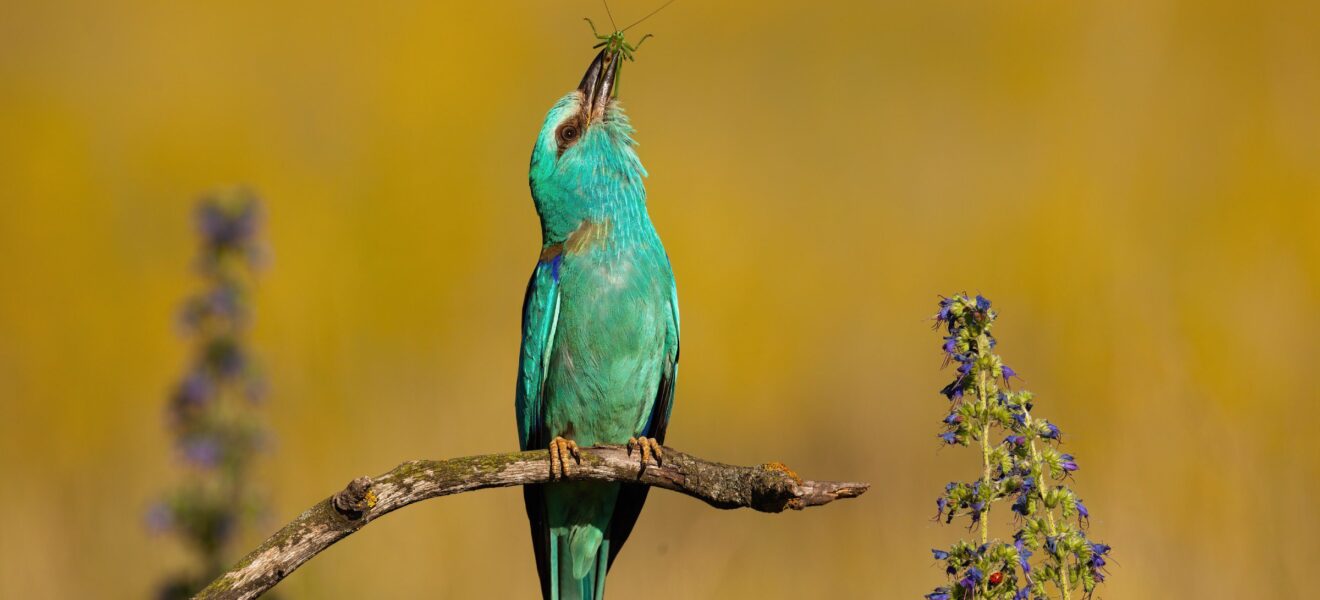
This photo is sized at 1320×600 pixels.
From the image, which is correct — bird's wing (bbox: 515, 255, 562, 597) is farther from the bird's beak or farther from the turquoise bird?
the bird's beak

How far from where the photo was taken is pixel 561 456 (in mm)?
4418

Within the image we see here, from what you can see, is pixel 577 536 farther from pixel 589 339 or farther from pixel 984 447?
pixel 984 447

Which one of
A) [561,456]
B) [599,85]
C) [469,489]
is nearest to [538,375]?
[561,456]

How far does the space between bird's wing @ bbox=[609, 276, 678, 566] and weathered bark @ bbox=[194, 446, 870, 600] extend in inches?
33.4

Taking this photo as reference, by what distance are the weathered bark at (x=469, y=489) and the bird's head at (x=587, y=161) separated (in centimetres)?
122

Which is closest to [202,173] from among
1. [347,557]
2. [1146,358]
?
[347,557]

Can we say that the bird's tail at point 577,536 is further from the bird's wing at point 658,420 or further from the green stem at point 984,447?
the green stem at point 984,447

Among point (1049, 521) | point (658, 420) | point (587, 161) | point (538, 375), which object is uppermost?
point (587, 161)

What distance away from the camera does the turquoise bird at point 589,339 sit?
5211 mm

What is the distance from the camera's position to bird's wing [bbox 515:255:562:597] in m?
5.29

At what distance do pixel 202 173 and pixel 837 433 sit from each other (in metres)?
4.09

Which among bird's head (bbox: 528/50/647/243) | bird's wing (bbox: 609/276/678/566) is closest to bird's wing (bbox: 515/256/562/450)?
bird's head (bbox: 528/50/647/243)

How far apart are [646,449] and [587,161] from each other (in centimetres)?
146

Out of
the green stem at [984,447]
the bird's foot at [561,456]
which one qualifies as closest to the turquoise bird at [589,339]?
the bird's foot at [561,456]
